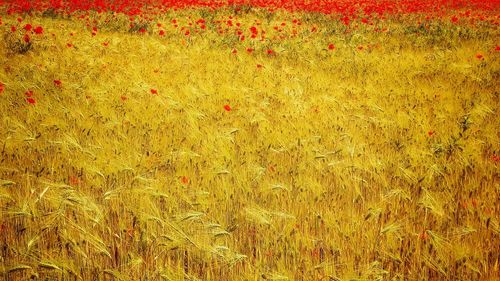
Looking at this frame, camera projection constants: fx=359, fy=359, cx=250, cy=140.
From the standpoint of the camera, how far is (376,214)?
5.00 feet

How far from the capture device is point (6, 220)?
61.5 inches

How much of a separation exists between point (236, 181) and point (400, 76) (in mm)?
2994

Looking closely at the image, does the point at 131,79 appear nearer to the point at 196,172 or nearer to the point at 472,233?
the point at 196,172

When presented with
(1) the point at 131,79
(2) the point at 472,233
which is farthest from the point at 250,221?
(1) the point at 131,79

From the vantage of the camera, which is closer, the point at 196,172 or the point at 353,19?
the point at 196,172

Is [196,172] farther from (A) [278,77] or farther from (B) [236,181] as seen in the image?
(A) [278,77]

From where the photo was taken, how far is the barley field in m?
1.41

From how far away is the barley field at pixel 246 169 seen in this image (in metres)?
1.41

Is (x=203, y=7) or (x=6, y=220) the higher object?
(x=203, y=7)

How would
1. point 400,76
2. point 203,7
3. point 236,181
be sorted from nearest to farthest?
point 236,181 → point 400,76 → point 203,7

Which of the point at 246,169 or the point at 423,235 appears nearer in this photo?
the point at 423,235

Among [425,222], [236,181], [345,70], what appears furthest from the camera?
[345,70]

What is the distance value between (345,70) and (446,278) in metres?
3.52

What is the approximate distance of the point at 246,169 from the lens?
2.03 meters
